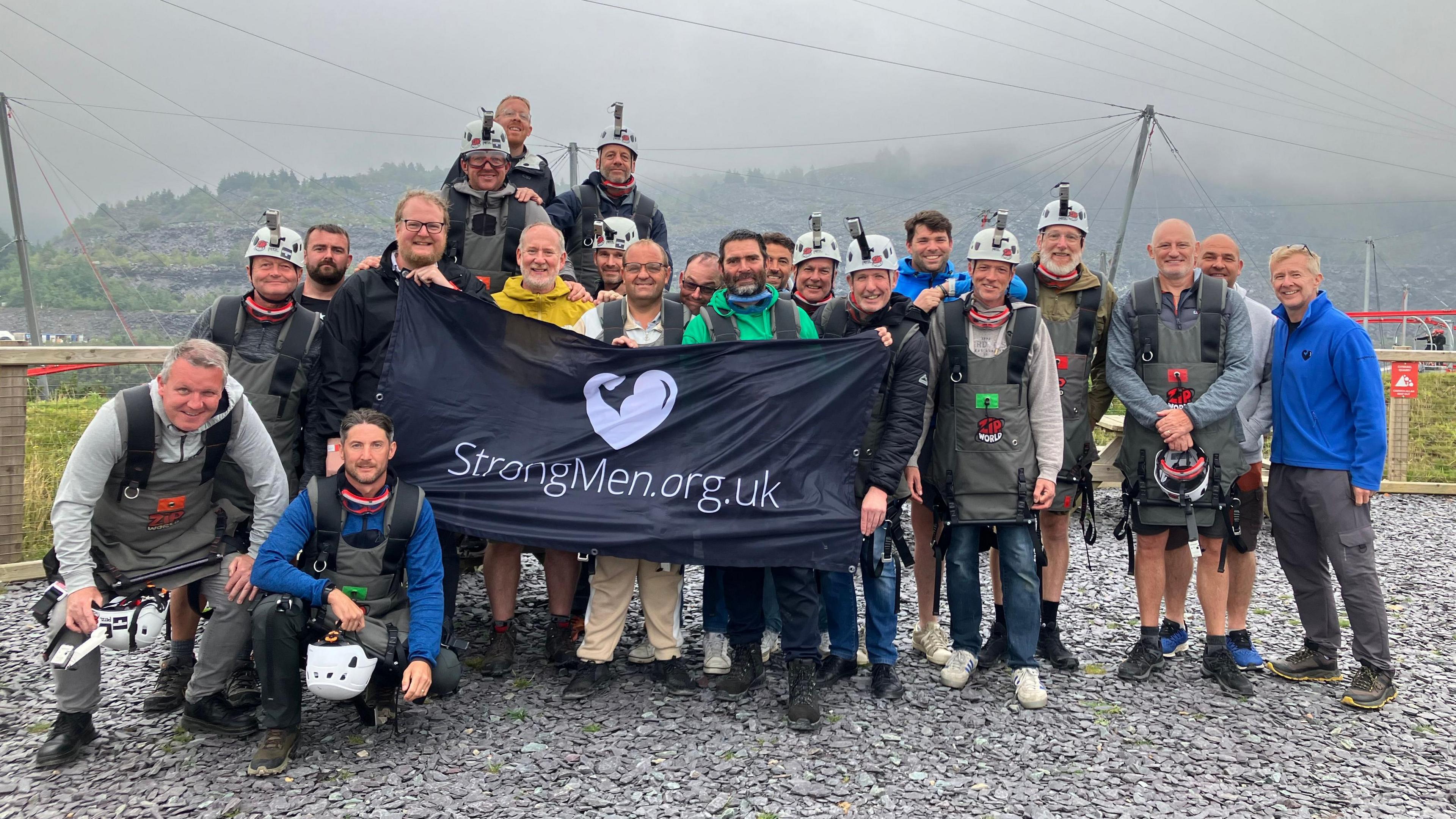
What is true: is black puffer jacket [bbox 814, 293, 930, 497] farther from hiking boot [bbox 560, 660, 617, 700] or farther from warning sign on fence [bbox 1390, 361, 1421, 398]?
warning sign on fence [bbox 1390, 361, 1421, 398]

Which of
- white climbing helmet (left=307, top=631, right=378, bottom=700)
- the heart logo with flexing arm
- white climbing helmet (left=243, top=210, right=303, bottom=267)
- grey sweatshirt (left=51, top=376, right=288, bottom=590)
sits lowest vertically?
white climbing helmet (left=307, top=631, right=378, bottom=700)

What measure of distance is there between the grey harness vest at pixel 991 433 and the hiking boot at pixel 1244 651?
1.98 metres

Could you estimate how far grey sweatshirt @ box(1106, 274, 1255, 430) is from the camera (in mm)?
5711

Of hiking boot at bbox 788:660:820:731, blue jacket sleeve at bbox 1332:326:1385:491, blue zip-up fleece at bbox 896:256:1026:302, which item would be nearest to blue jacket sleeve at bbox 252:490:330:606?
hiking boot at bbox 788:660:820:731

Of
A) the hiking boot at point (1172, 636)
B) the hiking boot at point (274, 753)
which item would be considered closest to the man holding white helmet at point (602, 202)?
the hiking boot at point (274, 753)

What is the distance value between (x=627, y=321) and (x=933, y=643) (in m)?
3.19

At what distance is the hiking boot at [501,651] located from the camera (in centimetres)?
588

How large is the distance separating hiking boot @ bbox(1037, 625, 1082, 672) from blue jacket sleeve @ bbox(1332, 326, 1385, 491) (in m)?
2.16

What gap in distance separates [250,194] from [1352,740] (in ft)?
486

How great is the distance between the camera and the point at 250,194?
128250 mm

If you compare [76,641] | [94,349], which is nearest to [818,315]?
[76,641]

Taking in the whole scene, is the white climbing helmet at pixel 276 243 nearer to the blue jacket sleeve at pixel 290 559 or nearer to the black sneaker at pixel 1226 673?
the blue jacket sleeve at pixel 290 559

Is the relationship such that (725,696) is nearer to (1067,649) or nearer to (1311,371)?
(1067,649)

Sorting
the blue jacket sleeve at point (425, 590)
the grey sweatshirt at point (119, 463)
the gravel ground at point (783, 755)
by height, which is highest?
the grey sweatshirt at point (119, 463)
